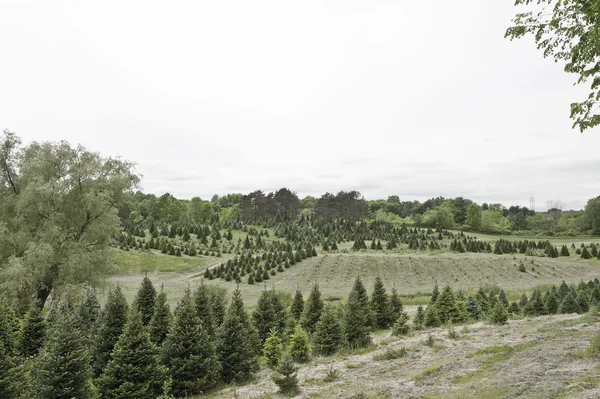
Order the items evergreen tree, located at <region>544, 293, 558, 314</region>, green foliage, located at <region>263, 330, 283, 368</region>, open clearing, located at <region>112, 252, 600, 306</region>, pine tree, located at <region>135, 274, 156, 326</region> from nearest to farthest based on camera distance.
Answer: green foliage, located at <region>263, 330, 283, 368</region>
pine tree, located at <region>135, 274, 156, 326</region>
evergreen tree, located at <region>544, 293, 558, 314</region>
open clearing, located at <region>112, 252, 600, 306</region>

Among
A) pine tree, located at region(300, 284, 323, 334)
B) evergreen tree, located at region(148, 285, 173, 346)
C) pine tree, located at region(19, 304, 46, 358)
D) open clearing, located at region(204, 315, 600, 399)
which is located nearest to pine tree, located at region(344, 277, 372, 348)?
open clearing, located at region(204, 315, 600, 399)

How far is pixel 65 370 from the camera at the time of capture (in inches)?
343

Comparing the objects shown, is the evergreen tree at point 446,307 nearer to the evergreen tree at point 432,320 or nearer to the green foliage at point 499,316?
the evergreen tree at point 432,320

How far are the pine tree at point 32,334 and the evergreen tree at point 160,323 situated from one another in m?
5.42

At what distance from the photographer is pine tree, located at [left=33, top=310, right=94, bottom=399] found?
8568mm

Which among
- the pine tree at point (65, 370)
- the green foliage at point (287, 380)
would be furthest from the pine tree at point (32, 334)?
the green foliage at point (287, 380)

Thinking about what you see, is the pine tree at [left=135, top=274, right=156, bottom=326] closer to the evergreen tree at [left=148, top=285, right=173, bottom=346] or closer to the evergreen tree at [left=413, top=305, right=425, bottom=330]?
the evergreen tree at [left=148, top=285, right=173, bottom=346]

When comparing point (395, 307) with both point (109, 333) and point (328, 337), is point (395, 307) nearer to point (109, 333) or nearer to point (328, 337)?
point (328, 337)

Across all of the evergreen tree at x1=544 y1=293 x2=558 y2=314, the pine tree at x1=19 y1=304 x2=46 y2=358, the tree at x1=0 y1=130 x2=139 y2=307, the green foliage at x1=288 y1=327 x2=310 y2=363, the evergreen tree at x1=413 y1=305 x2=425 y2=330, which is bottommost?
the evergreen tree at x1=544 y1=293 x2=558 y2=314

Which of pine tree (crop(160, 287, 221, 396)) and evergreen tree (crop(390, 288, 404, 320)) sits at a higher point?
pine tree (crop(160, 287, 221, 396))

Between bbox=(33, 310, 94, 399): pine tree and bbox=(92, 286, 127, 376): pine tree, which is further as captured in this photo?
bbox=(92, 286, 127, 376): pine tree

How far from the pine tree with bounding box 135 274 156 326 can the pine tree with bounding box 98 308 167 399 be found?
614cm

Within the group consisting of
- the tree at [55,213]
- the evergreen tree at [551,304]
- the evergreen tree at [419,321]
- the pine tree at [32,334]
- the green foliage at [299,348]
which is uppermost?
the tree at [55,213]

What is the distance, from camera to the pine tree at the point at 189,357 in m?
11.0
